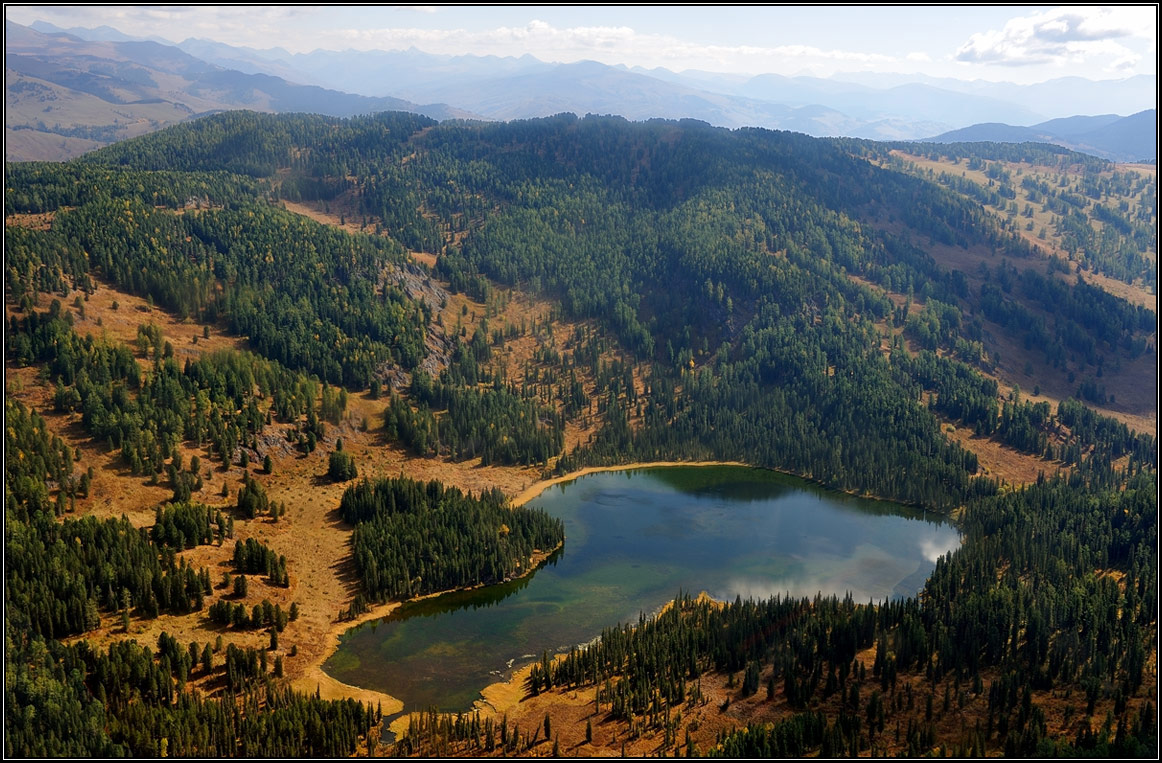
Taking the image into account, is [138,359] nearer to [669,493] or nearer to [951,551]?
[669,493]

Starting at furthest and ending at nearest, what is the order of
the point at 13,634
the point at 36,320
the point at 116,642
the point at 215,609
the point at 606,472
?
the point at 606,472
the point at 36,320
the point at 215,609
the point at 116,642
the point at 13,634

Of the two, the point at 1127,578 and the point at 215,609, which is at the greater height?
the point at 1127,578

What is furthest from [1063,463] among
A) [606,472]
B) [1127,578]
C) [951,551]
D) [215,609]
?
[215,609]

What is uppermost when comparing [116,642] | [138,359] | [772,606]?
[138,359]

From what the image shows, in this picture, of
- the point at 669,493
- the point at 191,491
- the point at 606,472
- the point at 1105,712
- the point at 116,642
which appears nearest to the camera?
the point at 1105,712

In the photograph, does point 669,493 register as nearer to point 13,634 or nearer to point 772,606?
point 772,606

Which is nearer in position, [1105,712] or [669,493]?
[1105,712]

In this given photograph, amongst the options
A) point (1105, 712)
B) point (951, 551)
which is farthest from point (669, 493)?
point (1105, 712)
